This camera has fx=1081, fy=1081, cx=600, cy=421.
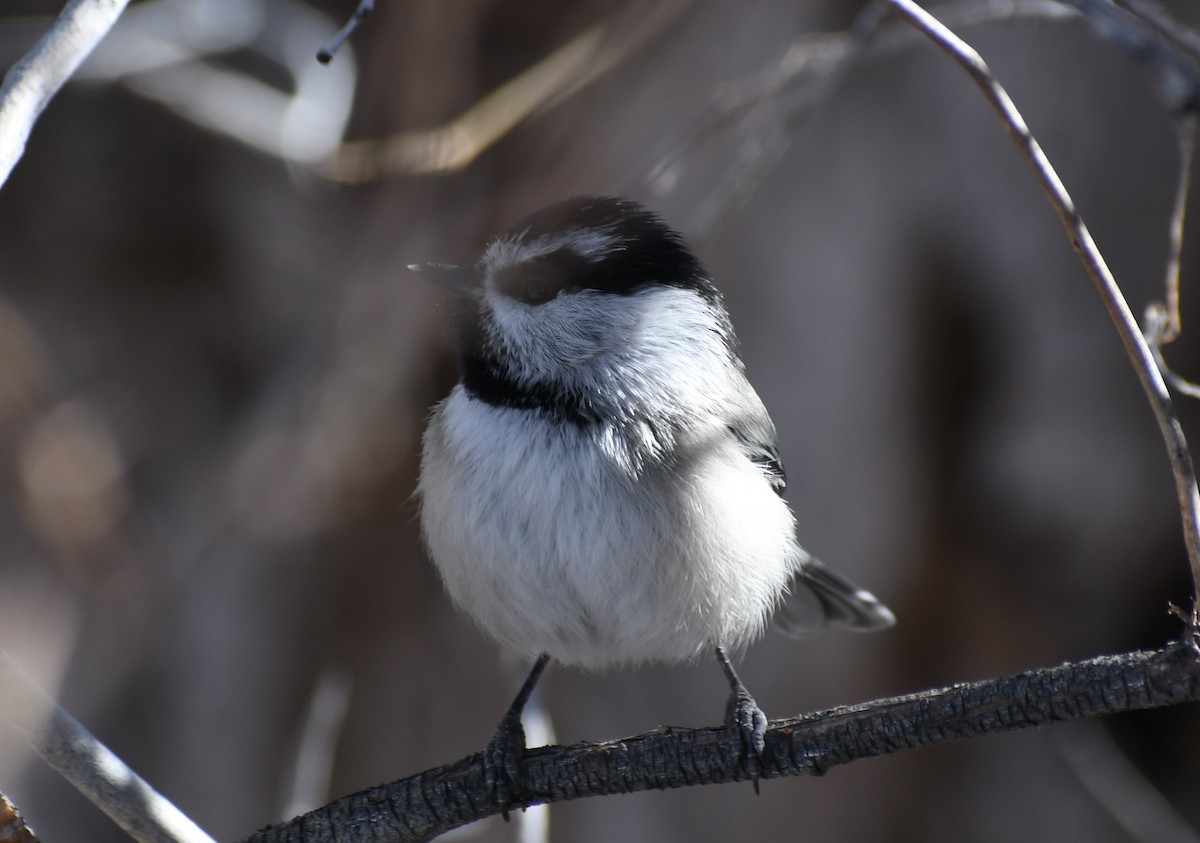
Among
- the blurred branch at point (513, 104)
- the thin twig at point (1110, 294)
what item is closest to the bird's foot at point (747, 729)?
the thin twig at point (1110, 294)

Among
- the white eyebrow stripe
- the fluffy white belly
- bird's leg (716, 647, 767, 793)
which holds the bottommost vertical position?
bird's leg (716, 647, 767, 793)

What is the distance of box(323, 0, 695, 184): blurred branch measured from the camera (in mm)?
3014

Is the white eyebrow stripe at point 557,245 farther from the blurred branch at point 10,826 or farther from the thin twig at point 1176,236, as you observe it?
the blurred branch at point 10,826

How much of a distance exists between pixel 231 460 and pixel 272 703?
2.66ft

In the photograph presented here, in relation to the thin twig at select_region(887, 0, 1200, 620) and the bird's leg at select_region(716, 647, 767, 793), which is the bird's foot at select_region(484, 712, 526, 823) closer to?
the bird's leg at select_region(716, 647, 767, 793)

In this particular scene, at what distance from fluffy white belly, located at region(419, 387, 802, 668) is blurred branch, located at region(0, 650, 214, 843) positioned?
64cm

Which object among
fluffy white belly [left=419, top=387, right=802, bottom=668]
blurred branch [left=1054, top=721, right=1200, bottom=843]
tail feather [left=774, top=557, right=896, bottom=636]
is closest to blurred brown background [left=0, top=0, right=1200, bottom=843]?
blurred branch [left=1054, top=721, right=1200, bottom=843]

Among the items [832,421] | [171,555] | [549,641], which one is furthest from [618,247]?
[171,555]

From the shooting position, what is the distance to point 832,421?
3203 millimetres

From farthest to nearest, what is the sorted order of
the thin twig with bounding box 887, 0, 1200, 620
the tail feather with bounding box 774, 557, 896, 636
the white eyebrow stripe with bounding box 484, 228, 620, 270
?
1. the tail feather with bounding box 774, 557, 896, 636
2. the white eyebrow stripe with bounding box 484, 228, 620, 270
3. the thin twig with bounding box 887, 0, 1200, 620

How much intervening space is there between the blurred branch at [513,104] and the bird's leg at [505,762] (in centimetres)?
167

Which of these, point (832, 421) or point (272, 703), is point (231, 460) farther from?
point (832, 421)

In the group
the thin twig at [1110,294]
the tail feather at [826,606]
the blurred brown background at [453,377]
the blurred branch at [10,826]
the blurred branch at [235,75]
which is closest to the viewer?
the thin twig at [1110,294]

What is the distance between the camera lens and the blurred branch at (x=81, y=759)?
1.25 meters
